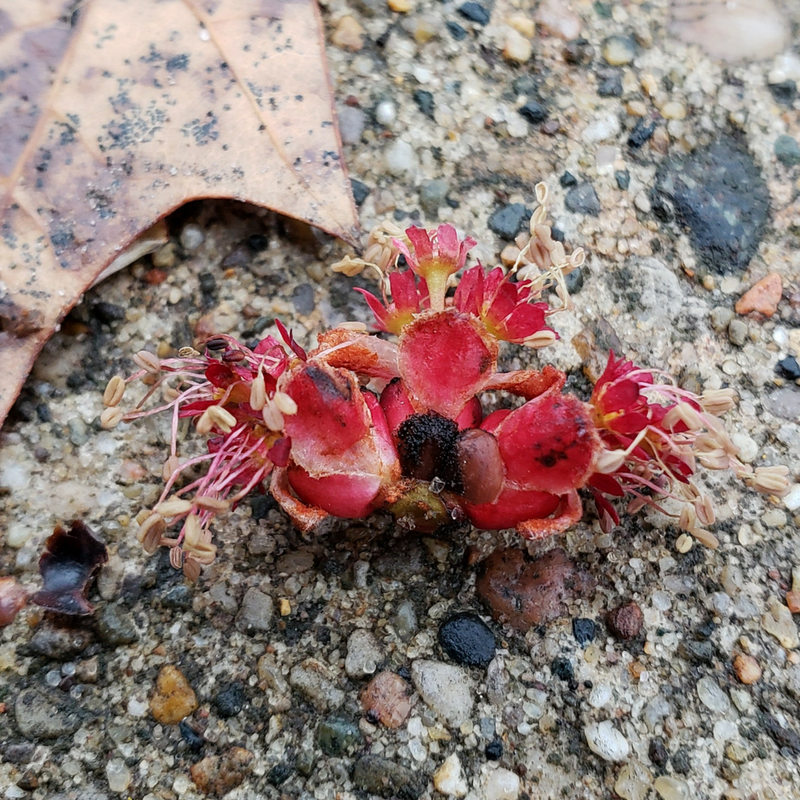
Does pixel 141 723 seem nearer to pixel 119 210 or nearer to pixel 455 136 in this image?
pixel 119 210

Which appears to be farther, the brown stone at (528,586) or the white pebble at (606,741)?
the brown stone at (528,586)

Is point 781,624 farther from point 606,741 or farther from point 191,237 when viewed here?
point 191,237

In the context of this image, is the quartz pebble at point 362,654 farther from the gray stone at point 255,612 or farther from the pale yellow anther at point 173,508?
the pale yellow anther at point 173,508

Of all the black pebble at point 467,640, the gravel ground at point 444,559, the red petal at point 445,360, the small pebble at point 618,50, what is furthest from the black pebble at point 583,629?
the small pebble at point 618,50

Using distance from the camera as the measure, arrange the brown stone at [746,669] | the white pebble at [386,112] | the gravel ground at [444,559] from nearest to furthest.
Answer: the gravel ground at [444,559], the brown stone at [746,669], the white pebble at [386,112]

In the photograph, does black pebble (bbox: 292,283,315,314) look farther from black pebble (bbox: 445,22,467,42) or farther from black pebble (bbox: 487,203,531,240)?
black pebble (bbox: 445,22,467,42)

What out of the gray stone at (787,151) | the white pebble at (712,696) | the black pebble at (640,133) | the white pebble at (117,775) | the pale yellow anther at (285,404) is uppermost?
the gray stone at (787,151)

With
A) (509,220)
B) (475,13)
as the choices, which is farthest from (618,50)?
(509,220)

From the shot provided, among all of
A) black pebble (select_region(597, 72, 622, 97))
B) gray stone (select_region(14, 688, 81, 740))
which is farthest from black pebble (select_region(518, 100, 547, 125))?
gray stone (select_region(14, 688, 81, 740))
